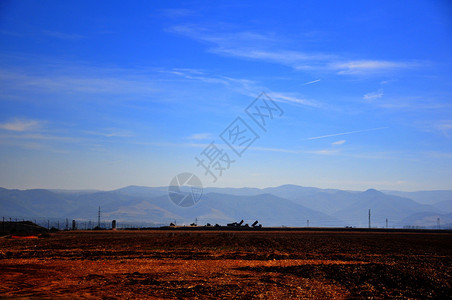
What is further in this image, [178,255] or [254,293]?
[178,255]

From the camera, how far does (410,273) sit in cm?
2245

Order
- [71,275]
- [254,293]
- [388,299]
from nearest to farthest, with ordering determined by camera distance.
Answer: [388,299], [254,293], [71,275]

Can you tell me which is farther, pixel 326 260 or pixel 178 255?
pixel 178 255

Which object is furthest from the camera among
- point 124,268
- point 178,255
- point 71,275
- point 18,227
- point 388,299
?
point 18,227

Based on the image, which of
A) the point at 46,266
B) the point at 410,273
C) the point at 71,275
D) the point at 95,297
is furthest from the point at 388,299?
the point at 46,266

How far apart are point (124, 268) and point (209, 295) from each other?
9681mm

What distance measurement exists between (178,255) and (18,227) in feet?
201

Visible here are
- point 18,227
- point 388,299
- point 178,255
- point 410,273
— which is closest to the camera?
point 388,299

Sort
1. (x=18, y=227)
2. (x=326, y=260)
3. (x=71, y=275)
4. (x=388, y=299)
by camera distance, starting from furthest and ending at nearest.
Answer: (x=18, y=227) < (x=326, y=260) < (x=71, y=275) < (x=388, y=299)

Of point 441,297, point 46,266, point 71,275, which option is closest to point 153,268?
point 71,275

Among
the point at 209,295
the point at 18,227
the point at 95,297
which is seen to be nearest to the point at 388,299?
the point at 209,295

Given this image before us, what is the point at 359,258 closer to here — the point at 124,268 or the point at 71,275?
the point at 124,268

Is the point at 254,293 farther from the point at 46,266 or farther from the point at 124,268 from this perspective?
the point at 46,266

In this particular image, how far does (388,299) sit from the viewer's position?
18453mm
